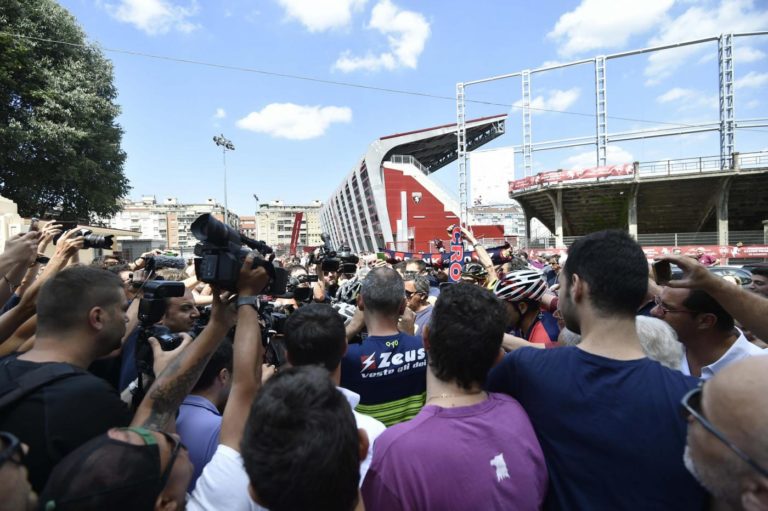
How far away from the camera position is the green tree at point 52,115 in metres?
18.9

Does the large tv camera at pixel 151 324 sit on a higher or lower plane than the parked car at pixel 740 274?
higher

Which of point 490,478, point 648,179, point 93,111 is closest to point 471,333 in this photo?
point 490,478

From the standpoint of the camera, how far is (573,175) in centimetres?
3158

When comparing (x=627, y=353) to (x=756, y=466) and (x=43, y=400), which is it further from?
(x=43, y=400)

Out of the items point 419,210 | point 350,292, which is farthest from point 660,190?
point 350,292

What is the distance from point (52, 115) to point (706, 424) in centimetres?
2595

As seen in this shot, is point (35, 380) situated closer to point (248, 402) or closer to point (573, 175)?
point (248, 402)

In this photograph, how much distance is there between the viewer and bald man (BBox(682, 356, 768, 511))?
3.12 ft

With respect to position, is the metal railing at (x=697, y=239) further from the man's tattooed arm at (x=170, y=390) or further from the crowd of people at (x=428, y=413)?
the man's tattooed arm at (x=170, y=390)

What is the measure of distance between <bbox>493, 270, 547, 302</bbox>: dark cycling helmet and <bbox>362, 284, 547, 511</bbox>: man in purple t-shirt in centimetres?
129

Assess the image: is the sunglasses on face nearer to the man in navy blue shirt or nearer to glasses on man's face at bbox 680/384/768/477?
the man in navy blue shirt

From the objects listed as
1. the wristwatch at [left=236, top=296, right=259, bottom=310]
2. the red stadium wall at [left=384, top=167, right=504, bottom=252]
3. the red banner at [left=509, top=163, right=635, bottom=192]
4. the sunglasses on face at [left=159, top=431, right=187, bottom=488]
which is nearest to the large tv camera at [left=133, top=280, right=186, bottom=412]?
the wristwatch at [left=236, top=296, right=259, bottom=310]

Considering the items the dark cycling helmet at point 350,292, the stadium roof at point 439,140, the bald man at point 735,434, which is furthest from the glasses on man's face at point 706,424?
the stadium roof at point 439,140

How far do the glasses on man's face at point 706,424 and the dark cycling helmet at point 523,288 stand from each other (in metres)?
1.59
